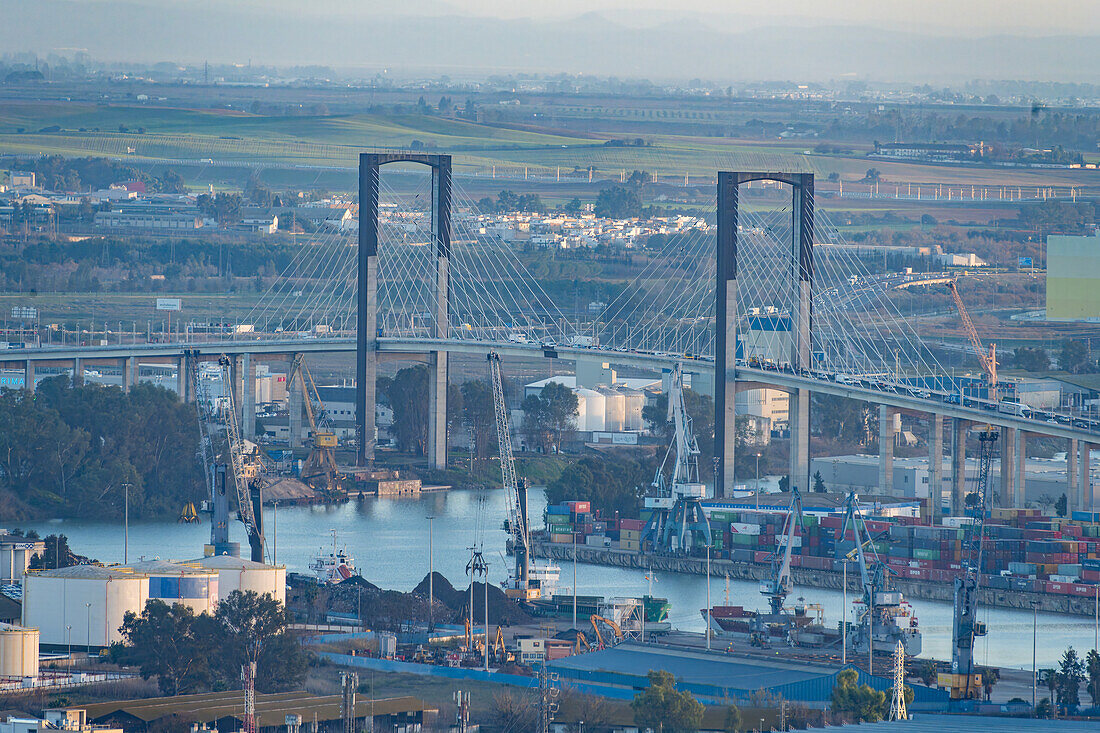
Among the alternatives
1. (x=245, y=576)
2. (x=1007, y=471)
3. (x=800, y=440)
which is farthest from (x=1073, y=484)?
(x=245, y=576)

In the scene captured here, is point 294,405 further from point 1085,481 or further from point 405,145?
point 405,145

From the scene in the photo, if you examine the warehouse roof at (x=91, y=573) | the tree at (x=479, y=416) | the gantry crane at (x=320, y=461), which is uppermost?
the tree at (x=479, y=416)

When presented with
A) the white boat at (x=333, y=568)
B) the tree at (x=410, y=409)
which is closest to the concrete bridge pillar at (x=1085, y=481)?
the white boat at (x=333, y=568)

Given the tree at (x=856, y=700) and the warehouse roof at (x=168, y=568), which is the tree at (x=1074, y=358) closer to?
the warehouse roof at (x=168, y=568)

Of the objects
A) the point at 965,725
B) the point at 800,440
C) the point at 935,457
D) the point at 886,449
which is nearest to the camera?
the point at 965,725

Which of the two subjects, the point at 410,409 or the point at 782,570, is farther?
the point at 410,409

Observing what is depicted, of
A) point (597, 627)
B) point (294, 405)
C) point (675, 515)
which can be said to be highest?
point (294, 405)

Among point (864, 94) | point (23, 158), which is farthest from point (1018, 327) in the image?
point (864, 94)
